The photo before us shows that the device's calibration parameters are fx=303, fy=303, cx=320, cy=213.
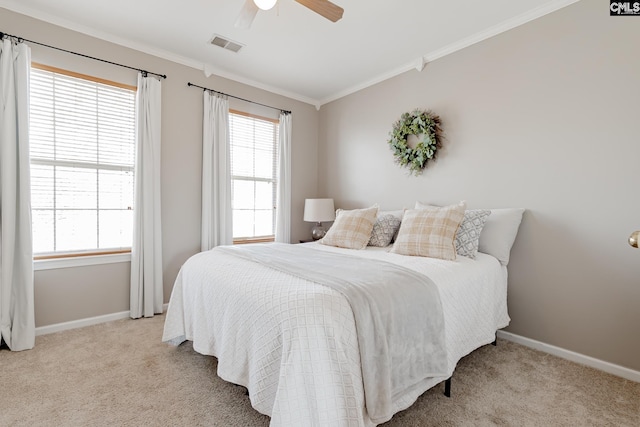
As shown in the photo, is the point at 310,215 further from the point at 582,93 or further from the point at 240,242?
the point at 582,93

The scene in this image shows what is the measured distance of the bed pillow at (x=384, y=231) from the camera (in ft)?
9.56

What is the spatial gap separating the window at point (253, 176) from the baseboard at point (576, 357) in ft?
9.58

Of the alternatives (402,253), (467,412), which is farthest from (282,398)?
(402,253)

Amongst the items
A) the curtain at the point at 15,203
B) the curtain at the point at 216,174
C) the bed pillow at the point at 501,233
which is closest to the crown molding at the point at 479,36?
the bed pillow at the point at 501,233

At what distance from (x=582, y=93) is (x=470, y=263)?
1520mm

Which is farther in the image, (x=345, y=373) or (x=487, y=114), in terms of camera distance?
(x=487, y=114)

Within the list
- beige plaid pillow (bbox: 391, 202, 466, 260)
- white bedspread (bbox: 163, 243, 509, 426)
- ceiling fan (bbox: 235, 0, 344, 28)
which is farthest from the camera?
beige plaid pillow (bbox: 391, 202, 466, 260)

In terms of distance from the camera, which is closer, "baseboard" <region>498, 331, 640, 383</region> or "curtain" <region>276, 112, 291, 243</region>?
"baseboard" <region>498, 331, 640, 383</region>

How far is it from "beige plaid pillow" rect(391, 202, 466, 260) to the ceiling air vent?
2.41 metres

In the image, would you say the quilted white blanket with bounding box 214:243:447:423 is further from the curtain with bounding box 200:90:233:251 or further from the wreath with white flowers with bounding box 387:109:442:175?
the curtain with bounding box 200:90:233:251

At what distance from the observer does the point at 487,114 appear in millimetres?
2781

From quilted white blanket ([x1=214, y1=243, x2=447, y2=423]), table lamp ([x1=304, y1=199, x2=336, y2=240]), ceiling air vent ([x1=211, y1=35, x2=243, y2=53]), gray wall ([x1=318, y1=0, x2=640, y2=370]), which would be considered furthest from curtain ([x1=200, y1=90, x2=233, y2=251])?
gray wall ([x1=318, y1=0, x2=640, y2=370])

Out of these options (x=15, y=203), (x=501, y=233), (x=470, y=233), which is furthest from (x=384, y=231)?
(x=15, y=203)

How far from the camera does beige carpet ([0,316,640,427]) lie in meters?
1.61
